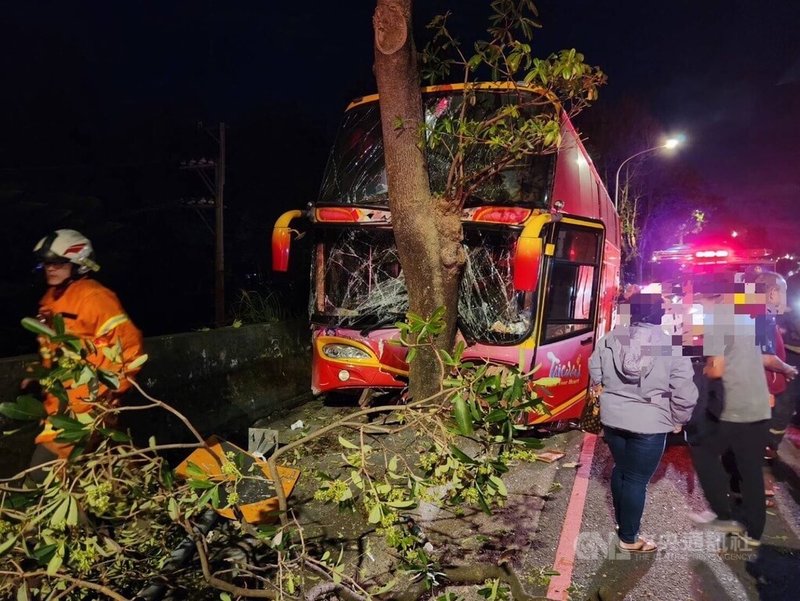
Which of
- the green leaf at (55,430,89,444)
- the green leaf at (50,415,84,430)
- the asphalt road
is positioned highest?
the green leaf at (50,415,84,430)

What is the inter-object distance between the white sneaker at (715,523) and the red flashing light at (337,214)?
4.07 meters

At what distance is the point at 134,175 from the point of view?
763 inches

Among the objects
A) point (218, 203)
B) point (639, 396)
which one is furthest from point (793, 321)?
point (218, 203)

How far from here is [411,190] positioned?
443cm

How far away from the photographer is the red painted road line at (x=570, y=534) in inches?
129

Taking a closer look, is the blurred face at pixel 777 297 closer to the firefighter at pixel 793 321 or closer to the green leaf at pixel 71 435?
the firefighter at pixel 793 321

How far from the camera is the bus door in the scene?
17.8ft

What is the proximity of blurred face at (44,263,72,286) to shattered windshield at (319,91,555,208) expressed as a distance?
10.8ft

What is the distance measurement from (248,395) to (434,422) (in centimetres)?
473

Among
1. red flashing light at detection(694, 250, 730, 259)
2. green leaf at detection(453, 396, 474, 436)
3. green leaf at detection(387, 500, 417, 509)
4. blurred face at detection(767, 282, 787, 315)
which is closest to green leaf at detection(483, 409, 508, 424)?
green leaf at detection(453, 396, 474, 436)

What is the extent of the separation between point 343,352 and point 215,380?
1519 millimetres

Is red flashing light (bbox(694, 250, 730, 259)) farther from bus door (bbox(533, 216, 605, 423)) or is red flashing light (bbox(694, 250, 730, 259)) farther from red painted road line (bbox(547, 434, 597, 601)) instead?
red painted road line (bbox(547, 434, 597, 601))

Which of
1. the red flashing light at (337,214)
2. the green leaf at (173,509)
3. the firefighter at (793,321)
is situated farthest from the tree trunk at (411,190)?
the firefighter at (793,321)

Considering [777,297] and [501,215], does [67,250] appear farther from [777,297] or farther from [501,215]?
[777,297]
